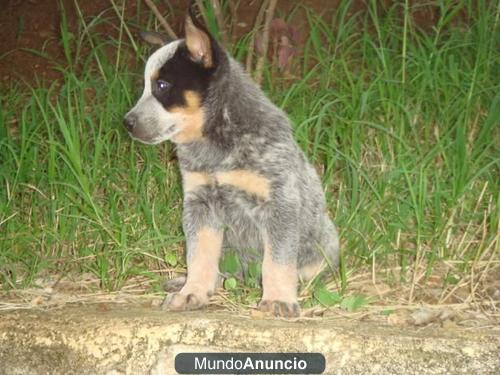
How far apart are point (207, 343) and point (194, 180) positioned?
660 mm

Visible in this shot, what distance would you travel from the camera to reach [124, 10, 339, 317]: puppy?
10.9 feet

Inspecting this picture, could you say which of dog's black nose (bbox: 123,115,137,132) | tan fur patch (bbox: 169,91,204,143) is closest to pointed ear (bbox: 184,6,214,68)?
tan fur patch (bbox: 169,91,204,143)

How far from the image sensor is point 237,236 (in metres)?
3.64

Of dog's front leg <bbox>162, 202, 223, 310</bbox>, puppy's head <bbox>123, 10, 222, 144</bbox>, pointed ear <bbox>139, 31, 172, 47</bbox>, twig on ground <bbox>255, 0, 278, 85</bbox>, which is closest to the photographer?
puppy's head <bbox>123, 10, 222, 144</bbox>

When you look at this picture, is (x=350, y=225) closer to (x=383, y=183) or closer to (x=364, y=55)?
(x=383, y=183)

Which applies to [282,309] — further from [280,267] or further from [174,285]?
[174,285]

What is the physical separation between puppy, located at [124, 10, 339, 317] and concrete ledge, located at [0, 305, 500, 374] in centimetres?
17

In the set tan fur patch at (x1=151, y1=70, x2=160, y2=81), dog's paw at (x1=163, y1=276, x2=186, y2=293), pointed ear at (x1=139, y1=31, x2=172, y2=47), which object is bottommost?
dog's paw at (x1=163, y1=276, x2=186, y2=293)

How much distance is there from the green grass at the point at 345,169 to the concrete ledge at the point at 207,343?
49cm

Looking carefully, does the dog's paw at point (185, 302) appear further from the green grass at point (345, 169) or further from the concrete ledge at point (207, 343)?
the green grass at point (345, 169)

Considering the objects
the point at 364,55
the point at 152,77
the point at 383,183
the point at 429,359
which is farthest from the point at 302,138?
the point at 429,359

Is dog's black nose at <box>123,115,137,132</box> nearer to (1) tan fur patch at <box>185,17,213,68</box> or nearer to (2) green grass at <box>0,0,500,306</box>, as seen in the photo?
(1) tan fur patch at <box>185,17,213,68</box>

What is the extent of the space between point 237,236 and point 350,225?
0.63 metres

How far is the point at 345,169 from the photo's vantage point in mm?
4332
